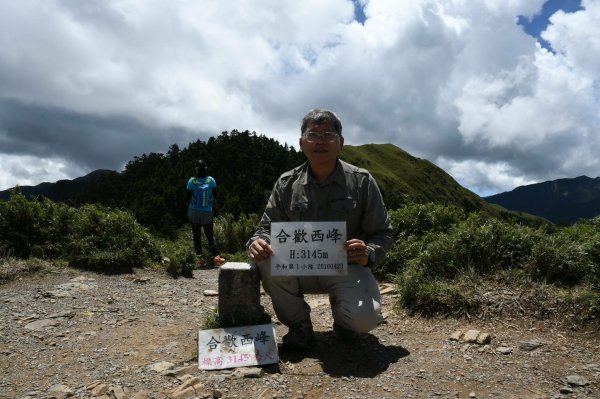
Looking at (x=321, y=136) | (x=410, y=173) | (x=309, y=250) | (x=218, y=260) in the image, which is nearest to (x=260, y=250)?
(x=309, y=250)

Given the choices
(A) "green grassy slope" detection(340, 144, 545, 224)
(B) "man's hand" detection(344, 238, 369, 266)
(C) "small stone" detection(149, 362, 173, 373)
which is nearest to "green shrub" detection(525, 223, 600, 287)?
(B) "man's hand" detection(344, 238, 369, 266)

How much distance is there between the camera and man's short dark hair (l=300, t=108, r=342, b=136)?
420 cm

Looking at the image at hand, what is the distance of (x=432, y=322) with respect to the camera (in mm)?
5148

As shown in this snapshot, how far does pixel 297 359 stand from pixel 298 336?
0.68ft

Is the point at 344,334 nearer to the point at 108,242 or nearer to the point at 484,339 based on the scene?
the point at 484,339

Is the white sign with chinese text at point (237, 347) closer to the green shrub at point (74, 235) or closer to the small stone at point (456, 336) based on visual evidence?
Answer: the small stone at point (456, 336)

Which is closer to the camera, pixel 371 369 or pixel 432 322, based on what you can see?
pixel 371 369

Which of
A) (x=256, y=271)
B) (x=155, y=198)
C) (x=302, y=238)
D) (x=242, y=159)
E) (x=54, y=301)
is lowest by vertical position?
(x=54, y=301)

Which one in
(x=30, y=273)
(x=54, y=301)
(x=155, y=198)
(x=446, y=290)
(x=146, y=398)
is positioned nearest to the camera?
(x=146, y=398)

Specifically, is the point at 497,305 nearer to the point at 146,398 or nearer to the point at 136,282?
the point at 146,398

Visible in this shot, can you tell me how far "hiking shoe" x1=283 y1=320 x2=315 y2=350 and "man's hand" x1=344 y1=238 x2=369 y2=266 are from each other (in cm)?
84

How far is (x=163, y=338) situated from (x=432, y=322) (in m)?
2.98

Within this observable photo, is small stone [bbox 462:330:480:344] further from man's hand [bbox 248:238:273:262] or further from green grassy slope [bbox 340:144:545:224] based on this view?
green grassy slope [bbox 340:144:545:224]

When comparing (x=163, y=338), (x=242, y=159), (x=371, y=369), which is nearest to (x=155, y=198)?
(x=242, y=159)
